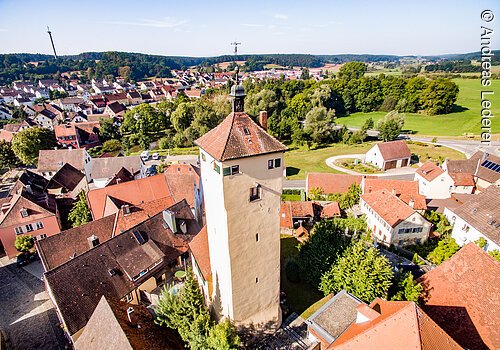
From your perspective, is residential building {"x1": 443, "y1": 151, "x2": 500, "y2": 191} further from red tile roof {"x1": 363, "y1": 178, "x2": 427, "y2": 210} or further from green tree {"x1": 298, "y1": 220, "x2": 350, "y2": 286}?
green tree {"x1": 298, "y1": 220, "x2": 350, "y2": 286}

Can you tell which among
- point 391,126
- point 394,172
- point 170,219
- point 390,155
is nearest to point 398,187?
point 394,172

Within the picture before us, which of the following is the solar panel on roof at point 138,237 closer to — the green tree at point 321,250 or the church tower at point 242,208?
the church tower at point 242,208

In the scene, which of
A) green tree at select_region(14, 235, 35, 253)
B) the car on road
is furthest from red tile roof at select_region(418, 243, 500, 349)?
the car on road

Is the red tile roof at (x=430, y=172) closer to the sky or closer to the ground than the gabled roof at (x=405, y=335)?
closer to the ground

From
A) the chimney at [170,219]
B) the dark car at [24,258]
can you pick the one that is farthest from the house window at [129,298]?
the dark car at [24,258]

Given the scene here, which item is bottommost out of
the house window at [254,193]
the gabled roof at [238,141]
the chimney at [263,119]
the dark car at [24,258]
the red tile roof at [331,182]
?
the dark car at [24,258]

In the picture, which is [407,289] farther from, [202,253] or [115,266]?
[115,266]
